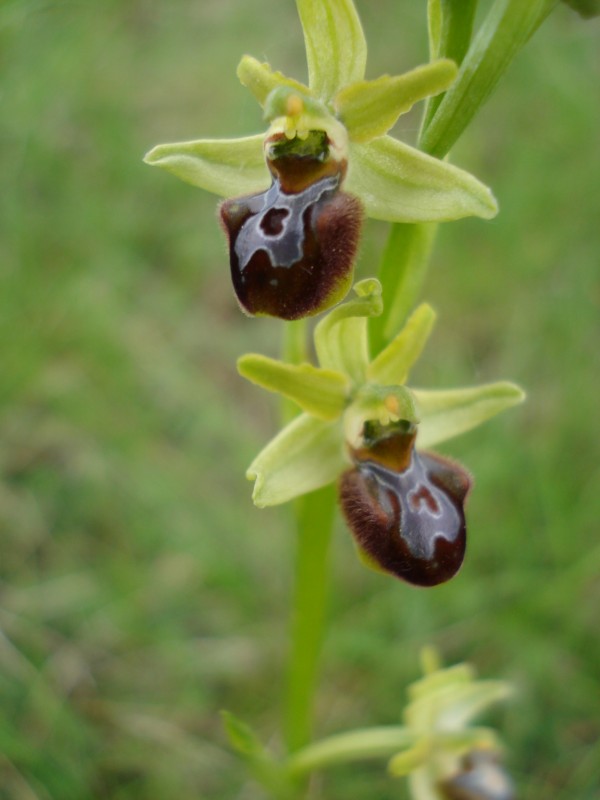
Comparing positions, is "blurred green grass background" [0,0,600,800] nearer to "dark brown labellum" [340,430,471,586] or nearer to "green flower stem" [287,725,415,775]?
"green flower stem" [287,725,415,775]

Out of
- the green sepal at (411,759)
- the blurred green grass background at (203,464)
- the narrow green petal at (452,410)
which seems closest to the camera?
the narrow green petal at (452,410)

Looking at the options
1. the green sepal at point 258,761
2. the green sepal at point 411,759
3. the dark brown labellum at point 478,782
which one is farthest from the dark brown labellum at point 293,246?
the dark brown labellum at point 478,782

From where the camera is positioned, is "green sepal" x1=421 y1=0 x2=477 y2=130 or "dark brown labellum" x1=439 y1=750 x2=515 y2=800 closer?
"green sepal" x1=421 y1=0 x2=477 y2=130

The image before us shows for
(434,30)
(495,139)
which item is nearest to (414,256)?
(434,30)

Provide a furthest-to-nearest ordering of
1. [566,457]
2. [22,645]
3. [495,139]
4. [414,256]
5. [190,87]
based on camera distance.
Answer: [190,87] < [495,139] < [566,457] < [22,645] < [414,256]

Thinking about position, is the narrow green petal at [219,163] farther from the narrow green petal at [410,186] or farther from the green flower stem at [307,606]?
the green flower stem at [307,606]

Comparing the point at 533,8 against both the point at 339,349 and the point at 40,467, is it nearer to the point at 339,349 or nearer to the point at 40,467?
the point at 339,349

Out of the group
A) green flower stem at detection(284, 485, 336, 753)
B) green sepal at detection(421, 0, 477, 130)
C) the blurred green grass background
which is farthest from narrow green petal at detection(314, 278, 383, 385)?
the blurred green grass background
